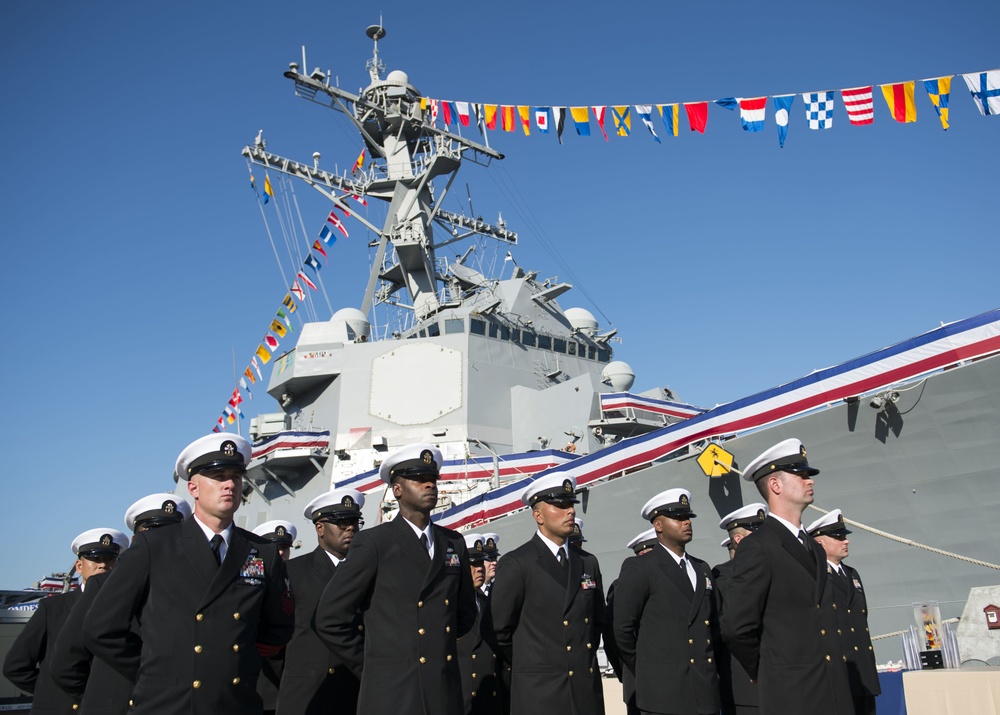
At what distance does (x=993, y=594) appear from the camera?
187 inches

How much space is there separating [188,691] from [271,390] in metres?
14.4

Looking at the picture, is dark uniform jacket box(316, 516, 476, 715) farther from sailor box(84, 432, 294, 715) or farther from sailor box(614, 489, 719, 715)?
sailor box(614, 489, 719, 715)

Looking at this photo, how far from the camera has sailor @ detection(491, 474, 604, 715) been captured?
3.38m

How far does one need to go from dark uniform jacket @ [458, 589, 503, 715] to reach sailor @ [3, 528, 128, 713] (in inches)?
75.6

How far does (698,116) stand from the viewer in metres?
10.1

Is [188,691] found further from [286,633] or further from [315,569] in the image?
[315,569]

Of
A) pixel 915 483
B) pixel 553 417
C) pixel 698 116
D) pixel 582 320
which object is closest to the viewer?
pixel 915 483

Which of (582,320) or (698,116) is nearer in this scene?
(698,116)

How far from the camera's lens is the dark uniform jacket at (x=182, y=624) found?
235 centimetres

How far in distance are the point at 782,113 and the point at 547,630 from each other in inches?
288

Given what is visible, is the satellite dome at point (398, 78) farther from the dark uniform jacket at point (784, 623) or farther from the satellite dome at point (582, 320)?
the dark uniform jacket at point (784, 623)

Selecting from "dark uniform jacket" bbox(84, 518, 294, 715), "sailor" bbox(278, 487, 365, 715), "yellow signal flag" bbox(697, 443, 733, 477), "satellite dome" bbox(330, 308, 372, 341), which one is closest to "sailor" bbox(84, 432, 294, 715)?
"dark uniform jacket" bbox(84, 518, 294, 715)

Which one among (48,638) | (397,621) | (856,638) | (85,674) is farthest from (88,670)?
(856,638)

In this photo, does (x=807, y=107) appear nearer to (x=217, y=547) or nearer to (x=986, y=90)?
(x=986, y=90)
